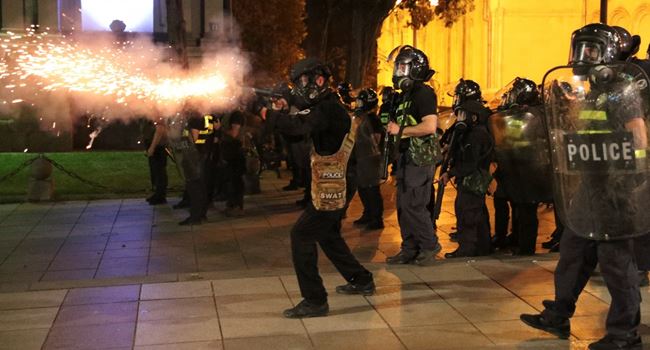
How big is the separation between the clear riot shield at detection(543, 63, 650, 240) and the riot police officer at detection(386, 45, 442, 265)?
226 cm

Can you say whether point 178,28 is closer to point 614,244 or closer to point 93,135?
point 93,135

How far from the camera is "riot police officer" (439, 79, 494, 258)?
26.9ft

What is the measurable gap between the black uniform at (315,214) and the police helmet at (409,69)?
1432 mm

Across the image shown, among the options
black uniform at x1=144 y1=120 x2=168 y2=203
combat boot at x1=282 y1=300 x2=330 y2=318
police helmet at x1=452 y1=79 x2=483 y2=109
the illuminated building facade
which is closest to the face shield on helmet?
combat boot at x1=282 y1=300 x2=330 y2=318

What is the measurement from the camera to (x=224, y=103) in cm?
1152

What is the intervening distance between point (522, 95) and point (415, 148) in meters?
1.57

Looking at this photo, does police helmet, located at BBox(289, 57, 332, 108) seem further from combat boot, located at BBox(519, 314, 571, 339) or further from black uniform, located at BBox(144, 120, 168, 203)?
black uniform, located at BBox(144, 120, 168, 203)

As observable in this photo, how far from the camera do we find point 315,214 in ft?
20.1

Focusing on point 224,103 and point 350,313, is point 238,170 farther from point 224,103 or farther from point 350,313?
point 350,313

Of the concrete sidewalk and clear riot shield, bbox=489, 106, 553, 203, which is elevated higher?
clear riot shield, bbox=489, 106, 553, 203

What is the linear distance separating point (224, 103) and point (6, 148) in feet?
38.8

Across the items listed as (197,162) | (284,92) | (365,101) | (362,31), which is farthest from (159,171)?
(362,31)

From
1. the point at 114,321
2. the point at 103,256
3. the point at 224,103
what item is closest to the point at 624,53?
the point at 114,321

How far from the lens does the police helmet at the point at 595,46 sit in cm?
517
